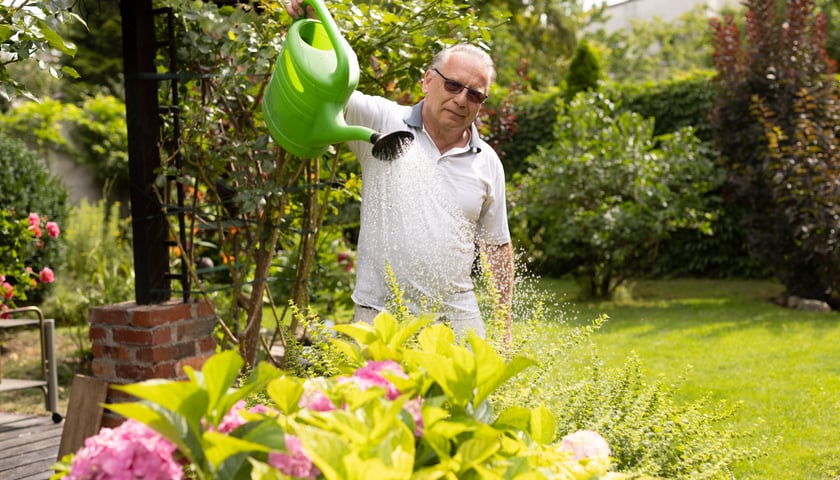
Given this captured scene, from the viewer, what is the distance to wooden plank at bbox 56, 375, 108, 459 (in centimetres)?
224

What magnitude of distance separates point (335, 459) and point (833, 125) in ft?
23.4

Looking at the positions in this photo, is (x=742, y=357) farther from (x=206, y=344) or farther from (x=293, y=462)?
(x=293, y=462)

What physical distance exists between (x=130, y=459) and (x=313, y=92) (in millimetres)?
1009

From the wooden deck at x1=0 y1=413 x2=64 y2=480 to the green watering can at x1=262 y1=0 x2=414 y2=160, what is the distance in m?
1.88

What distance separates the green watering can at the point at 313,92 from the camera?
5.81ft

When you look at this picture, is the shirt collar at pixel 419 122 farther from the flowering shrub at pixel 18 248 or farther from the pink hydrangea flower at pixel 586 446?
the flowering shrub at pixel 18 248

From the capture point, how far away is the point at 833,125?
7020mm

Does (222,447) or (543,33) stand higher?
(543,33)

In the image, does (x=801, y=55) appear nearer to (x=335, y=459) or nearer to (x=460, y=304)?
(x=460, y=304)

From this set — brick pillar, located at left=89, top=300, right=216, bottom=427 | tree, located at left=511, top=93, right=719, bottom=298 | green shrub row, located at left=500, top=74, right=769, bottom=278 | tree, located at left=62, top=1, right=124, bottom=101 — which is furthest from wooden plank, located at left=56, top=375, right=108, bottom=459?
tree, located at left=62, top=1, right=124, bottom=101

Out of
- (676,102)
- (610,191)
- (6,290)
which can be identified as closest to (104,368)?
(6,290)

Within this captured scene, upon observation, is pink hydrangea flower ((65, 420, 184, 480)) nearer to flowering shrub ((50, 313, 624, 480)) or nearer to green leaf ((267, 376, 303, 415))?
flowering shrub ((50, 313, 624, 480))

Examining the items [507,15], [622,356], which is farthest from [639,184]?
[507,15]

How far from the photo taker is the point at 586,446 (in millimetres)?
1076
